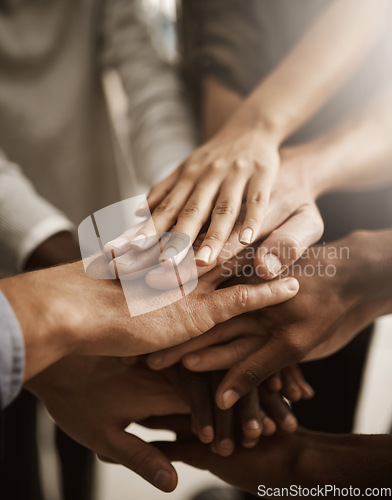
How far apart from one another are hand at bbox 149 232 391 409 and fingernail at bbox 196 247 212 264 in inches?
2.6

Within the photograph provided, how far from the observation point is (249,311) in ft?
1.57

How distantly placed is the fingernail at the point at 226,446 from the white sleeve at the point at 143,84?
493mm

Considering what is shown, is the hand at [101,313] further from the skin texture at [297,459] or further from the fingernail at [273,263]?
the skin texture at [297,459]

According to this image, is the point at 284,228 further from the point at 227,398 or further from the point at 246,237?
the point at 227,398

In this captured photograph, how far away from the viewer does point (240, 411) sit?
0.48 meters

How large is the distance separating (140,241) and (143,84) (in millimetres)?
548

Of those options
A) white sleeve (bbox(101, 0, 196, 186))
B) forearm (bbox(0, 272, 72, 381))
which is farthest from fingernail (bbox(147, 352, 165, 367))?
white sleeve (bbox(101, 0, 196, 186))

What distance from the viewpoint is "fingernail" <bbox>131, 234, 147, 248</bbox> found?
1.48 feet

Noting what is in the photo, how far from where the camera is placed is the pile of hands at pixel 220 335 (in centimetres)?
45

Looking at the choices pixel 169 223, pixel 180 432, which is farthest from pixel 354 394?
pixel 169 223

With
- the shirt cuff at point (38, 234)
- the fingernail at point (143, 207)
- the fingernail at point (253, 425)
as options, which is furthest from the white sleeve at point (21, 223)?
the fingernail at point (253, 425)

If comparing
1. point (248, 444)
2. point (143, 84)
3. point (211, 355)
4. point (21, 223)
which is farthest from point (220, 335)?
point (143, 84)

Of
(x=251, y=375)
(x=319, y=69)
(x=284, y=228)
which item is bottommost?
(x=251, y=375)

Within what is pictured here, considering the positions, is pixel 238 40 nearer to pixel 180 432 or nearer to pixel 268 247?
pixel 268 247
